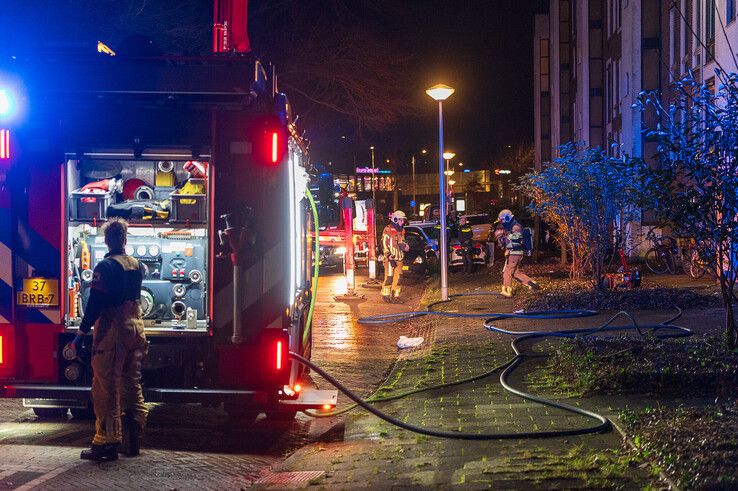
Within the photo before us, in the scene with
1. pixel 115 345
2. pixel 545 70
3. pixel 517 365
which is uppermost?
pixel 545 70

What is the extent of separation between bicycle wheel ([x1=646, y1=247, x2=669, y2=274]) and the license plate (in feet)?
59.9

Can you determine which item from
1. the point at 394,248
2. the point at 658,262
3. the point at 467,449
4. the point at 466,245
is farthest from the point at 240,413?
the point at 466,245

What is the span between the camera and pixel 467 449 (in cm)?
641

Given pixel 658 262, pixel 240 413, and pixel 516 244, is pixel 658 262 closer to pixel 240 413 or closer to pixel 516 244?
pixel 516 244

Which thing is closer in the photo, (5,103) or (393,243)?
(5,103)

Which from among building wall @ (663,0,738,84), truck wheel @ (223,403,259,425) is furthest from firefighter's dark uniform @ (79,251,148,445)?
building wall @ (663,0,738,84)

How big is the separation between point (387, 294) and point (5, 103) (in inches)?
528

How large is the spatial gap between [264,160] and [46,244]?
1858 millimetres

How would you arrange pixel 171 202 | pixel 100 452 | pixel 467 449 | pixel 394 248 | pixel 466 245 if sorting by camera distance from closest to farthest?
1. pixel 467 449
2. pixel 100 452
3. pixel 171 202
4. pixel 394 248
5. pixel 466 245

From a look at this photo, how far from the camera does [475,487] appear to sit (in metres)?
5.38

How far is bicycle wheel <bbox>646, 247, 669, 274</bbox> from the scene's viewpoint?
74.1 ft

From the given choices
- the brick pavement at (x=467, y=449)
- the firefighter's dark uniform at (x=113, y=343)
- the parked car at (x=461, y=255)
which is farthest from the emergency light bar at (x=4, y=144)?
the parked car at (x=461, y=255)

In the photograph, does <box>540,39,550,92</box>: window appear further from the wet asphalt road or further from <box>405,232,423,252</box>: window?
the wet asphalt road

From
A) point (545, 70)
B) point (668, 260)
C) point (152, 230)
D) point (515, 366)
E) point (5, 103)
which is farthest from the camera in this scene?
point (545, 70)
